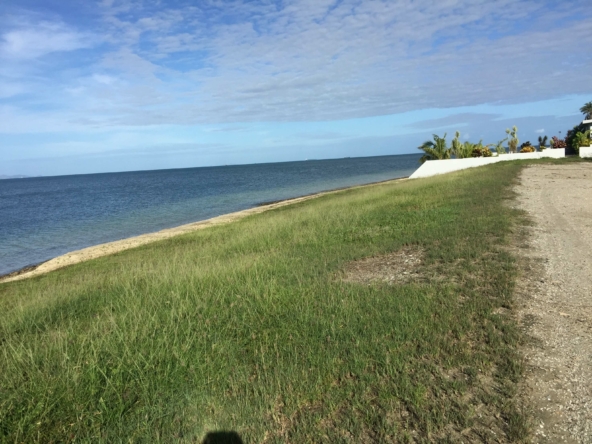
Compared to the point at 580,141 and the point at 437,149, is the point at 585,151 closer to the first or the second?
the point at 580,141

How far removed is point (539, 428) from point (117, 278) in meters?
8.16

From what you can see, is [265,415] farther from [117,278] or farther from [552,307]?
[117,278]

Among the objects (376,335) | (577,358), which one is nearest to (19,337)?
(376,335)

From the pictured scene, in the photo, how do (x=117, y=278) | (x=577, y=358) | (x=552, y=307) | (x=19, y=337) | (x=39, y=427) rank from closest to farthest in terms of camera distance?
(x=39, y=427) < (x=577, y=358) < (x=552, y=307) < (x=19, y=337) < (x=117, y=278)

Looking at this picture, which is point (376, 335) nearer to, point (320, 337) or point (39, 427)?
point (320, 337)

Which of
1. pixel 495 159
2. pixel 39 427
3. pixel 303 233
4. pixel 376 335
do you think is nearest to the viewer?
pixel 39 427

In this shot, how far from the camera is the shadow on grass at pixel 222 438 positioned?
3447mm

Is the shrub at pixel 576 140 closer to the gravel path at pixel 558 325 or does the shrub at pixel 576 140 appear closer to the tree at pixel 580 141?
the tree at pixel 580 141

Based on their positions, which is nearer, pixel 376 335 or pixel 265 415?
pixel 265 415

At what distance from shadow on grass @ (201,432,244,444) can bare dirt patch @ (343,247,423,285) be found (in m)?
3.88

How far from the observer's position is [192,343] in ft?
16.1

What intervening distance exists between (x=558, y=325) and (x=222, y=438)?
3.79 meters

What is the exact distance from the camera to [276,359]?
14.9ft

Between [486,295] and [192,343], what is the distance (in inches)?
149
